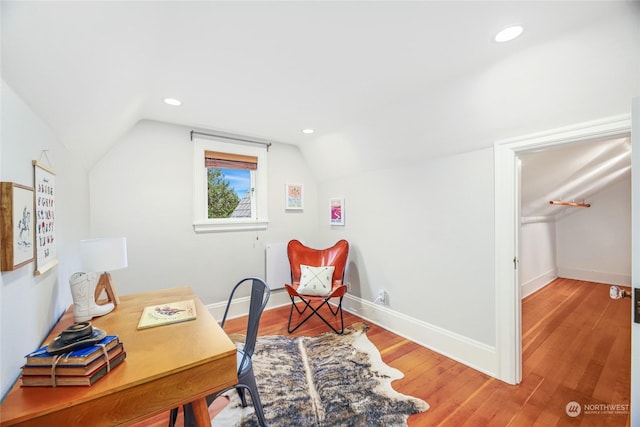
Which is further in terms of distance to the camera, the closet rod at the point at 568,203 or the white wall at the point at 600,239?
the white wall at the point at 600,239

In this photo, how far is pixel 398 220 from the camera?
293cm

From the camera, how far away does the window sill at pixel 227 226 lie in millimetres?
3074

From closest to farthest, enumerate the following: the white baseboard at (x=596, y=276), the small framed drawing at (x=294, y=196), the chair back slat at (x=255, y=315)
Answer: the chair back slat at (x=255, y=315) < the small framed drawing at (x=294, y=196) < the white baseboard at (x=596, y=276)

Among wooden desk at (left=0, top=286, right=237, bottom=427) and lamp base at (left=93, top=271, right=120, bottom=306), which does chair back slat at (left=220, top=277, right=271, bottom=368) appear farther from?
lamp base at (left=93, top=271, right=120, bottom=306)

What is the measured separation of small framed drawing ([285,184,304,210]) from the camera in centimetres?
371

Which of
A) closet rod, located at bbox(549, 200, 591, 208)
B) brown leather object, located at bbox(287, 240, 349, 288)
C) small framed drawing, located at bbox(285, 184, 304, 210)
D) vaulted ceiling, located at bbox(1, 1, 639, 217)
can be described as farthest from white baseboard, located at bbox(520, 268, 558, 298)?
small framed drawing, located at bbox(285, 184, 304, 210)

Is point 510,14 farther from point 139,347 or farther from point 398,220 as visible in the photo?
point 139,347

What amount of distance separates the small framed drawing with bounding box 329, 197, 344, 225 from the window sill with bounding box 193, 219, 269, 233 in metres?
0.92

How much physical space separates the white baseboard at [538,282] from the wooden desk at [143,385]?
451 centimetres

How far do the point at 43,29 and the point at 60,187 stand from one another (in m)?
1.09

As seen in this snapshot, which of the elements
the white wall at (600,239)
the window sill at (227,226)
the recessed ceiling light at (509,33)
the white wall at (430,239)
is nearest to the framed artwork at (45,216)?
the window sill at (227,226)

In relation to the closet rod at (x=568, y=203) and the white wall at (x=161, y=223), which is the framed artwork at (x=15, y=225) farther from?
the closet rod at (x=568, y=203)

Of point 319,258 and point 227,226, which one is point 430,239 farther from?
point 227,226

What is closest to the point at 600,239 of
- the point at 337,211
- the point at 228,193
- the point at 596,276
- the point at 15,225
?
the point at 596,276
